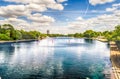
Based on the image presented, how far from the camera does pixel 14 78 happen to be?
42875 millimetres

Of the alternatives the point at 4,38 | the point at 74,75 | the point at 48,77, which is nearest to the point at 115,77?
the point at 74,75

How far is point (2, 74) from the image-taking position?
46250mm

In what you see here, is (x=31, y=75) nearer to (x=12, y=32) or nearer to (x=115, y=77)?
(x=115, y=77)

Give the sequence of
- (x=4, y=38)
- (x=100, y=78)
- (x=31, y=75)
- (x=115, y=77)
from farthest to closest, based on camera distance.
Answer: (x=4, y=38) → (x=31, y=75) → (x=100, y=78) → (x=115, y=77)

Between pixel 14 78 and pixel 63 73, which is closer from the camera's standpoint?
pixel 14 78

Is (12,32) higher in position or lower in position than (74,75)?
higher

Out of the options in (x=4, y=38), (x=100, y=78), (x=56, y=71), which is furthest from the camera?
(x=4, y=38)

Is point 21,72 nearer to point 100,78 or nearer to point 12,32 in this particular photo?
point 100,78

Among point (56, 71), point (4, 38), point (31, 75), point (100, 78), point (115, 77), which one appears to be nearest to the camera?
point (115, 77)

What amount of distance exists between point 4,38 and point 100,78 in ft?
503

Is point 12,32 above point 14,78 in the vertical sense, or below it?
above

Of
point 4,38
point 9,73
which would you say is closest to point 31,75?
point 9,73

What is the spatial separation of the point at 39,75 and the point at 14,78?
15.7 feet

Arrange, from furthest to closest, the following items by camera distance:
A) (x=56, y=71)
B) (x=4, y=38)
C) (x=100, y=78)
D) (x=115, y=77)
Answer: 1. (x=4, y=38)
2. (x=56, y=71)
3. (x=100, y=78)
4. (x=115, y=77)
